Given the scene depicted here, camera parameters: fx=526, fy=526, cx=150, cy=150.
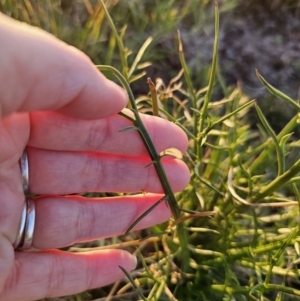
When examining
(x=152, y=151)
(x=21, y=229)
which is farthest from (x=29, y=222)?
(x=152, y=151)

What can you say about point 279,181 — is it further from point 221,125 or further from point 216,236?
point 221,125

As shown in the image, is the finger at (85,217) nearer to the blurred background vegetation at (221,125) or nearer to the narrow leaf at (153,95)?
the blurred background vegetation at (221,125)

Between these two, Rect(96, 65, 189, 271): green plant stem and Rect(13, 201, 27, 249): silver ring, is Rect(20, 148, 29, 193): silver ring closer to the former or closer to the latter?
Rect(13, 201, 27, 249): silver ring

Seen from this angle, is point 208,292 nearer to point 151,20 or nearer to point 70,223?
point 70,223

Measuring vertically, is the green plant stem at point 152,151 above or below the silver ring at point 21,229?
above

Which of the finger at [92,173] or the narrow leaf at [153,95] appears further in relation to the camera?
the finger at [92,173]

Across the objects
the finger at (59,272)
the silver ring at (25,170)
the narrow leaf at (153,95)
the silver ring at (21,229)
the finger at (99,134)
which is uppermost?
the narrow leaf at (153,95)

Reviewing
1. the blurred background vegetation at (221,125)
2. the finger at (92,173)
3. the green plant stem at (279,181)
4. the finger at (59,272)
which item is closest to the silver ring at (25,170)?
the finger at (92,173)
